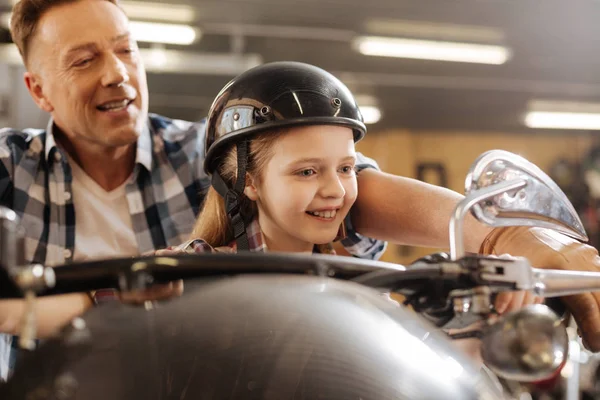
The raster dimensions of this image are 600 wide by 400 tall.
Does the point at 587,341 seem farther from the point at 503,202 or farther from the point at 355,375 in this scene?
the point at 355,375

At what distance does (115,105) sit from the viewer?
191 cm

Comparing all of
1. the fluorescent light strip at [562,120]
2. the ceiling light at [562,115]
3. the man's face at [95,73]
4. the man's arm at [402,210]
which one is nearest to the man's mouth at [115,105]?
the man's face at [95,73]

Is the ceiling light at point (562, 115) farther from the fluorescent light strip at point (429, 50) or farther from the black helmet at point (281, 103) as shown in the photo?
the black helmet at point (281, 103)

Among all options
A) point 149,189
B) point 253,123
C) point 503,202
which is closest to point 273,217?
point 253,123

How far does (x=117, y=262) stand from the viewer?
64 centimetres

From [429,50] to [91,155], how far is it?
4868mm

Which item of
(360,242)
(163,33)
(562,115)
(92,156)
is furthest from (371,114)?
(360,242)

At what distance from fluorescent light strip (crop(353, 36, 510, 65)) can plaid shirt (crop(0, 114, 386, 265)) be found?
4.41 metres

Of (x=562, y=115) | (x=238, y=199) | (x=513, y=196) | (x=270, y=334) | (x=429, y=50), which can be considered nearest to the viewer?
(x=270, y=334)

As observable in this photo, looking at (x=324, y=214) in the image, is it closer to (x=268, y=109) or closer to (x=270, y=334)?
(x=268, y=109)

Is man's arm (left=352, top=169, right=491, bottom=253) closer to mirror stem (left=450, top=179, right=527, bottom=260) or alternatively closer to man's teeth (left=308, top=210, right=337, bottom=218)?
man's teeth (left=308, top=210, right=337, bottom=218)

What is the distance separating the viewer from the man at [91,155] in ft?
6.23

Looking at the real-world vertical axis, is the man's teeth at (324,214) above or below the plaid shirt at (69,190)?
above

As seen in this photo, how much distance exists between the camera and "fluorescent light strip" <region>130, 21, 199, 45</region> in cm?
537
